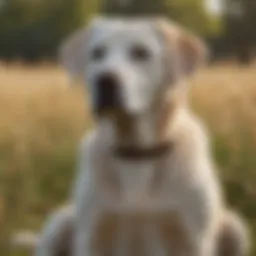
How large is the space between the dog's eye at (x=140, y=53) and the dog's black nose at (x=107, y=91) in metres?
0.10

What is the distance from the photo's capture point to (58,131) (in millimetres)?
1825

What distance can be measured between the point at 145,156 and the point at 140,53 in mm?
234

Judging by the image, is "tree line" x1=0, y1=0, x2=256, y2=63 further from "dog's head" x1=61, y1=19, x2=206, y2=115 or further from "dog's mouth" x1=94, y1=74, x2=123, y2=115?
"dog's mouth" x1=94, y1=74, x2=123, y2=115

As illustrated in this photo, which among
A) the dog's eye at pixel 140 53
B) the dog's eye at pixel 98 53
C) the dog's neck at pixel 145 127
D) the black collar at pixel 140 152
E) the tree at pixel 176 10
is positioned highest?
the tree at pixel 176 10

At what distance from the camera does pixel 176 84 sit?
1.57 metres

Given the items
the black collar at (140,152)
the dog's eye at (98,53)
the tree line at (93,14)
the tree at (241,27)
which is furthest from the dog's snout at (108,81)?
the tree at (241,27)

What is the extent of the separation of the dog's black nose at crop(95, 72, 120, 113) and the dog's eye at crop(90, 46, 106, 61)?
112 millimetres

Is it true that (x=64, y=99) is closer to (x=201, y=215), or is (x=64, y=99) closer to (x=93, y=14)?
(x=93, y=14)

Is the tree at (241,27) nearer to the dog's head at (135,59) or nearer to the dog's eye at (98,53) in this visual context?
the dog's head at (135,59)

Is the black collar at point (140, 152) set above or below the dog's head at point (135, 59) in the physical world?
below

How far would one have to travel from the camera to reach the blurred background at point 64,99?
1.81m

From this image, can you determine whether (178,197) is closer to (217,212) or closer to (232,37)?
(217,212)

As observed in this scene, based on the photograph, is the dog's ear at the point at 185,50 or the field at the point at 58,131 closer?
the dog's ear at the point at 185,50

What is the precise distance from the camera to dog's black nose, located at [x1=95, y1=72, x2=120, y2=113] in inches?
58.7
